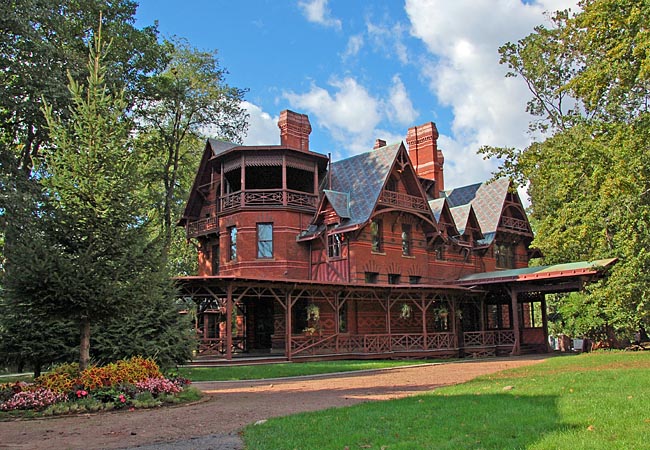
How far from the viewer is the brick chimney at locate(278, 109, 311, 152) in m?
30.6

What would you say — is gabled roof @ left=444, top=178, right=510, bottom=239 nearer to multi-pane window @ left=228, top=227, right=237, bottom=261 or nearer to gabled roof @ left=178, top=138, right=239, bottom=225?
multi-pane window @ left=228, top=227, right=237, bottom=261

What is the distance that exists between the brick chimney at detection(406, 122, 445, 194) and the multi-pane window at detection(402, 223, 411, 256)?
25.1ft

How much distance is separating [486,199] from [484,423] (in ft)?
102

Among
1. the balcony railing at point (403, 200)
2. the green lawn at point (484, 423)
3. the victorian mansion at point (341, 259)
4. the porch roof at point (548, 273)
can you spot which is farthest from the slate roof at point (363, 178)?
the green lawn at point (484, 423)

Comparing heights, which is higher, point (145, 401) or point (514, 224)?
point (514, 224)

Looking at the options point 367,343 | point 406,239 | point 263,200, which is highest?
point 263,200

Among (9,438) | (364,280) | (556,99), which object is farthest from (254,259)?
(9,438)

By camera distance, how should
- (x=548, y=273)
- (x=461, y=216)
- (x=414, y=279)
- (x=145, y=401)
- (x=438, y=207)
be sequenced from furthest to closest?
(x=461, y=216) → (x=438, y=207) → (x=414, y=279) → (x=548, y=273) → (x=145, y=401)

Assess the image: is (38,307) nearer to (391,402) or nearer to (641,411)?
(391,402)

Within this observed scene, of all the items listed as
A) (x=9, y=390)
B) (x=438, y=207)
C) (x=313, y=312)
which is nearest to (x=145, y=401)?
(x=9, y=390)

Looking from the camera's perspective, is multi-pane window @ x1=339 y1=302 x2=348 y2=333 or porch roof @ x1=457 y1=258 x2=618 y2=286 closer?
porch roof @ x1=457 y1=258 x2=618 y2=286

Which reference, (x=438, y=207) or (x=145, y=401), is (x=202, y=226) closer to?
(x=438, y=207)

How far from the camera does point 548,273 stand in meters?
25.9

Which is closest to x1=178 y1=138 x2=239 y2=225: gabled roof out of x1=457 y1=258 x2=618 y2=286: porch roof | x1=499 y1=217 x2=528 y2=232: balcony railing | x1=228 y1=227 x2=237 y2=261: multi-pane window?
x1=228 y1=227 x2=237 y2=261: multi-pane window
